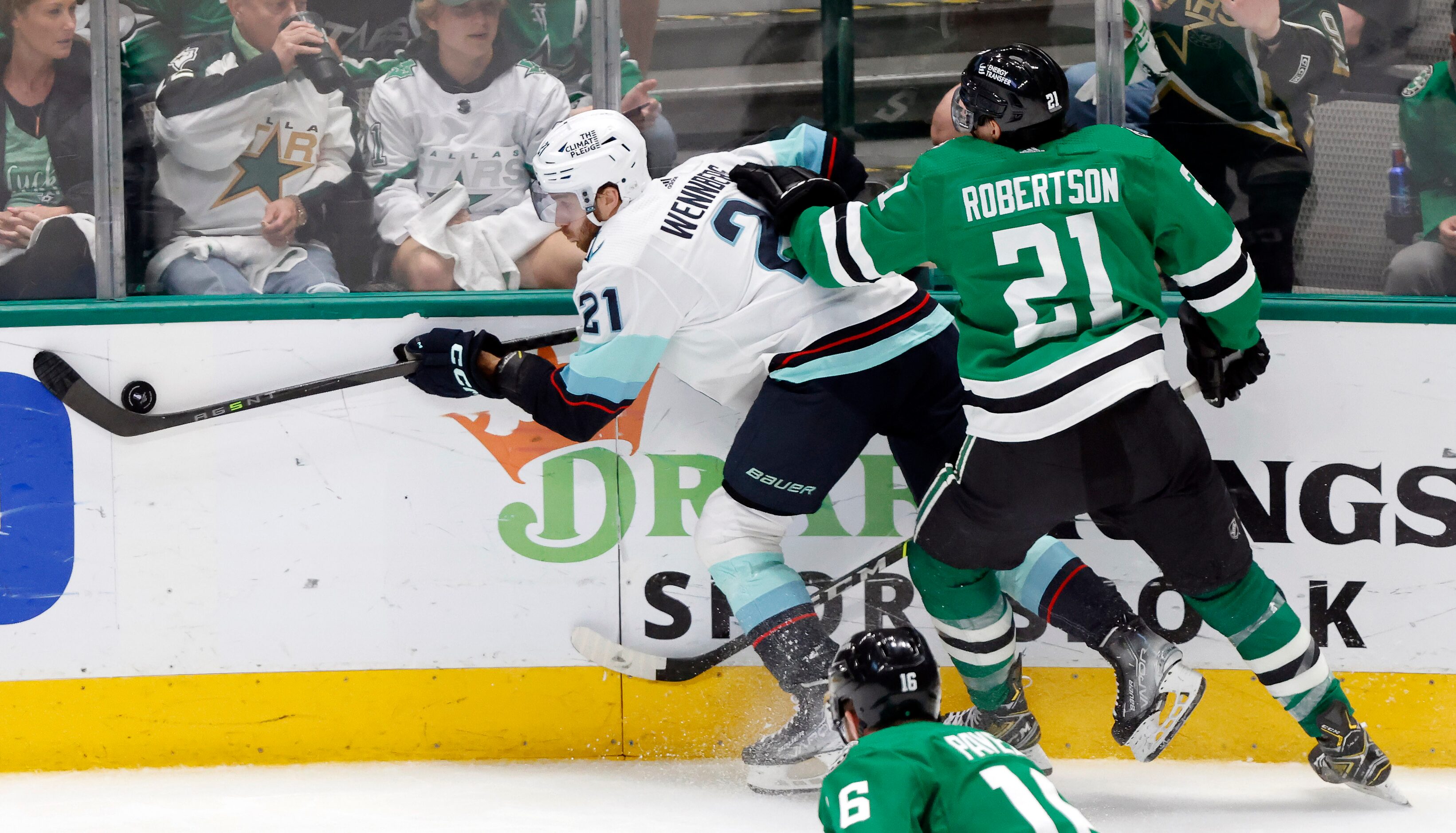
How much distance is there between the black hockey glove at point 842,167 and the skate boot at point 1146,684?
1.01 metres

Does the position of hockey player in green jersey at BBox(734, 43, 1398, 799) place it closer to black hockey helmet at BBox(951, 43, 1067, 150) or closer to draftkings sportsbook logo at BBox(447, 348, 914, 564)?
black hockey helmet at BBox(951, 43, 1067, 150)

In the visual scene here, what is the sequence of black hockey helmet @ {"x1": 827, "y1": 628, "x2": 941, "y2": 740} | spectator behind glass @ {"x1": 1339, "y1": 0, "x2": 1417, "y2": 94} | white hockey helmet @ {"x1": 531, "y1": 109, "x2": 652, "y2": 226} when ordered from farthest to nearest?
spectator behind glass @ {"x1": 1339, "y1": 0, "x2": 1417, "y2": 94}, white hockey helmet @ {"x1": 531, "y1": 109, "x2": 652, "y2": 226}, black hockey helmet @ {"x1": 827, "y1": 628, "x2": 941, "y2": 740}

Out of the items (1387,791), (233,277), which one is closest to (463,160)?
(233,277)

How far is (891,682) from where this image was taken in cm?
150

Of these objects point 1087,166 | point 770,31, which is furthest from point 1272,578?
point 770,31

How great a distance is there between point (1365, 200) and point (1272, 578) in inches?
31.6

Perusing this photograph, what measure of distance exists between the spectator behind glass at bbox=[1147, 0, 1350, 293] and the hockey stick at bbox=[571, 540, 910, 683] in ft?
3.24

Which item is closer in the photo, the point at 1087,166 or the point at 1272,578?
the point at 1087,166

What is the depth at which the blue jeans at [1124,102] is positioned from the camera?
276 centimetres

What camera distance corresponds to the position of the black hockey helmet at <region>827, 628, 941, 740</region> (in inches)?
58.8

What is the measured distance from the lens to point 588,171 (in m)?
2.47

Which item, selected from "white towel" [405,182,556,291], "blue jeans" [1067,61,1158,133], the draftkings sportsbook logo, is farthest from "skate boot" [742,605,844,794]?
"blue jeans" [1067,61,1158,133]

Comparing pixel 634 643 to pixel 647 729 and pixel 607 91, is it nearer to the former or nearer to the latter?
pixel 647 729

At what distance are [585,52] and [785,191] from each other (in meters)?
0.66
